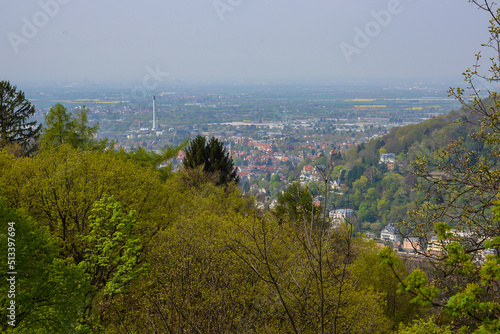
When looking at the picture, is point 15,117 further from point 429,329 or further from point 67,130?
point 429,329

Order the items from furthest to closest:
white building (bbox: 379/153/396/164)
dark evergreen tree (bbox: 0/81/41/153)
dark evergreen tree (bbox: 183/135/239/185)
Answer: white building (bbox: 379/153/396/164) → dark evergreen tree (bbox: 183/135/239/185) → dark evergreen tree (bbox: 0/81/41/153)

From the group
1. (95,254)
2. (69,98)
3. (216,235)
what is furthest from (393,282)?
(69,98)

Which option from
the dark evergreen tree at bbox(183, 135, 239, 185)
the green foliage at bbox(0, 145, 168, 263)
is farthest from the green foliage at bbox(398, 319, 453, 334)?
the dark evergreen tree at bbox(183, 135, 239, 185)

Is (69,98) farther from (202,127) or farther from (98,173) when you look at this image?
(98,173)

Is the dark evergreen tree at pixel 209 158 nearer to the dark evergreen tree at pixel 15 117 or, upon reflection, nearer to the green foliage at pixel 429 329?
the dark evergreen tree at pixel 15 117

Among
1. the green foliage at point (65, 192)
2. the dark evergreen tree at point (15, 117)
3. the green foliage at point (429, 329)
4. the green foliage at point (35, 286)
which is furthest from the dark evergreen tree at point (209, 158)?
the green foliage at point (429, 329)

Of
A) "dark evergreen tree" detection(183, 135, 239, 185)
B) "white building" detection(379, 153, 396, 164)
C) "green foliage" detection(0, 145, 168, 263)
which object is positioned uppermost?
"green foliage" detection(0, 145, 168, 263)

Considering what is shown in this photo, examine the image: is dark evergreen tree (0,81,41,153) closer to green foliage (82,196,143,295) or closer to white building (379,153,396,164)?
green foliage (82,196,143,295)
